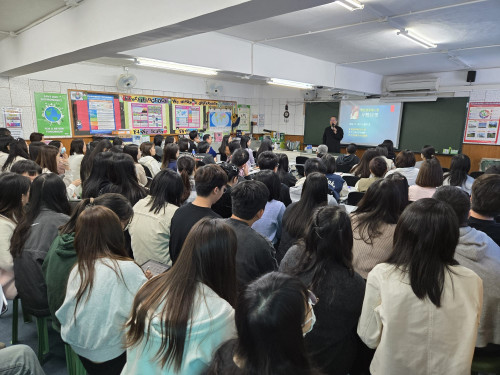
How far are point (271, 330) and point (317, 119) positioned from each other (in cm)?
979

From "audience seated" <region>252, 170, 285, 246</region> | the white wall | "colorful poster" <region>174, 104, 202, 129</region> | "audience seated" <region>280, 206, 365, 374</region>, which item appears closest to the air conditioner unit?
the white wall

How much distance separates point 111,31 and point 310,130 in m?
7.80

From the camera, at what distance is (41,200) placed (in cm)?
199

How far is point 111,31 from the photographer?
3.09 meters

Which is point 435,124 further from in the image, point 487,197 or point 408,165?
point 487,197

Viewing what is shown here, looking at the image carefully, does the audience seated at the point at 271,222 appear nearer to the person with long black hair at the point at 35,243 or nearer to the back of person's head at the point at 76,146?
the person with long black hair at the point at 35,243

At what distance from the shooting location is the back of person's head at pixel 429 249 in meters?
1.19

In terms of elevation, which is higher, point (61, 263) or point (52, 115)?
point (52, 115)

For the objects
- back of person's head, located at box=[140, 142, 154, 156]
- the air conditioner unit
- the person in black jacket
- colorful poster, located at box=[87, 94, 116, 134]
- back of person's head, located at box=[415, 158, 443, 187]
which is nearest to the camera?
back of person's head, located at box=[415, 158, 443, 187]

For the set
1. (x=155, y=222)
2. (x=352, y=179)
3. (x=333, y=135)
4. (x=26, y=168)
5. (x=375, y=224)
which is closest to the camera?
(x=375, y=224)

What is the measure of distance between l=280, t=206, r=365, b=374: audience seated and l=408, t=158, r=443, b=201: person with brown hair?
2.30 meters

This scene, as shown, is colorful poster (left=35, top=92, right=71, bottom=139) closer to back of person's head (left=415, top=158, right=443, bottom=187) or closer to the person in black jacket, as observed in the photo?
the person in black jacket

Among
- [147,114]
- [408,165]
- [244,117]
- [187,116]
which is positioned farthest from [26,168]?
[244,117]

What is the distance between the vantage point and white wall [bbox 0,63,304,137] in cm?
590
